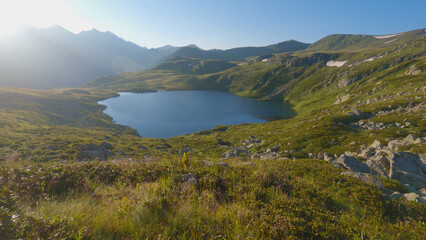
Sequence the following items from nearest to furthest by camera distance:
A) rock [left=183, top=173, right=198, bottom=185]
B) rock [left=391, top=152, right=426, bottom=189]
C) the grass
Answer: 1. the grass
2. rock [left=183, top=173, right=198, bottom=185]
3. rock [left=391, top=152, right=426, bottom=189]

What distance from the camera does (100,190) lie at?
573 centimetres

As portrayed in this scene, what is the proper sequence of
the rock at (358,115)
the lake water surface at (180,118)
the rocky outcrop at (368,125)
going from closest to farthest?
1. the rocky outcrop at (368,125)
2. the rock at (358,115)
3. the lake water surface at (180,118)

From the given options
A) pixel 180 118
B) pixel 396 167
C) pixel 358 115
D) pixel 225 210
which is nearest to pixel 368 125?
pixel 358 115

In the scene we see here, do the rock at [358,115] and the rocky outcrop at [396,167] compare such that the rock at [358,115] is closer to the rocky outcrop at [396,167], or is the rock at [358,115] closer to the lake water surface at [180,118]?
the rocky outcrop at [396,167]

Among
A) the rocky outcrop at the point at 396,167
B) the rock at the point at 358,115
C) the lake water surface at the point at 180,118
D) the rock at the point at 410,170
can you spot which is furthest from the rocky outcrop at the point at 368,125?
the lake water surface at the point at 180,118

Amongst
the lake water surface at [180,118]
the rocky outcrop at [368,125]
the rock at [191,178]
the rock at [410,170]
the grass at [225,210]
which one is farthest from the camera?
the lake water surface at [180,118]

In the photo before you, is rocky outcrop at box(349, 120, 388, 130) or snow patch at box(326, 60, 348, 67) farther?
snow patch at box(326, 60, 348, 67)

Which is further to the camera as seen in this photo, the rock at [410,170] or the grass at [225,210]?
the rock at [410,170]

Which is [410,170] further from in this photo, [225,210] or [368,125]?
[368,125]

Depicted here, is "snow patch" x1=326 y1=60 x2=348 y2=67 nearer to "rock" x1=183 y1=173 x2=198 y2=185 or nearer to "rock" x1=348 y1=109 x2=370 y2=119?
"rock" x1=348 y1=109 x2=370 y2=119

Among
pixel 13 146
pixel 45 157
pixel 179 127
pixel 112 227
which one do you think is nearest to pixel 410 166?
pixel 112 227

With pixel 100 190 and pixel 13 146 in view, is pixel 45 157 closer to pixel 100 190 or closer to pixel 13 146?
pixel 13 146

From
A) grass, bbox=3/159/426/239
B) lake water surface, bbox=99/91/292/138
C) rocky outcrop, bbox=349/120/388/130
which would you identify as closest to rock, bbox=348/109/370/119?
rocky outcrop, bbox=349/120/388/130

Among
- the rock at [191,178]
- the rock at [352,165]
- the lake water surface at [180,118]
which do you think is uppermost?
the rock at [191,178]
